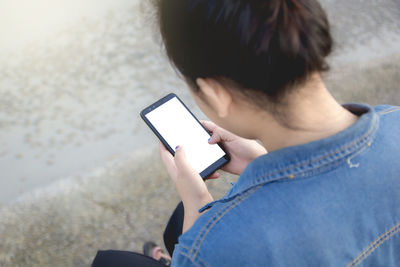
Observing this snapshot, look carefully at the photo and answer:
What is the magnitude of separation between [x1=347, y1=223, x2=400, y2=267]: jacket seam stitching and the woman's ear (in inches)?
9.8

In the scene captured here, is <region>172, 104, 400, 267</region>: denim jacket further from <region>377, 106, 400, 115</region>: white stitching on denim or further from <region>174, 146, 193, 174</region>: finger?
<region>174, 146, 193, 174</region>: finger

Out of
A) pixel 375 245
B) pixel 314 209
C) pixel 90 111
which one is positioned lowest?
pixel 375 245

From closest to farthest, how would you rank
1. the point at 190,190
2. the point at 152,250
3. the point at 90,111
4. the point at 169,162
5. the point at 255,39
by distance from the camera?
the point at 255,39 → the point at 190,190 → the point at 169,162 → the point at 152,250 → the point at 90,111

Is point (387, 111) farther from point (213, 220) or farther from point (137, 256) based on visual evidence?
point (137, 256)

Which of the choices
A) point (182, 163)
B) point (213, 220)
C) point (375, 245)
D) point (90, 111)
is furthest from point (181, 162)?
point (90, 111)

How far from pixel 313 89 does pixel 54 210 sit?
0.92 meters

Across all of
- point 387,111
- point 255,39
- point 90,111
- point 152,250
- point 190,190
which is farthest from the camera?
point 90,111

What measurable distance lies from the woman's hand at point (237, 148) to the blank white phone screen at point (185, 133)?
0.08 ft

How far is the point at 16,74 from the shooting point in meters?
1.34

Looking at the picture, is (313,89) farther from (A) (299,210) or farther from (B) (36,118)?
(B) (36,118)

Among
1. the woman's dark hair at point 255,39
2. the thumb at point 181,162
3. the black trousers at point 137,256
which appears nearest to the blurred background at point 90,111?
the black trousers at point 137,256

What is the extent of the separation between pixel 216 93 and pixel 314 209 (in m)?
0.18

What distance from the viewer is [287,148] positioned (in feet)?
1.42

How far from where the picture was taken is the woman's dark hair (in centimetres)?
36
